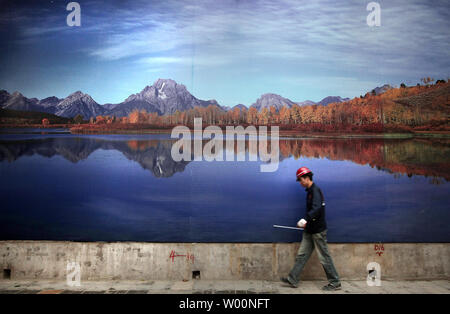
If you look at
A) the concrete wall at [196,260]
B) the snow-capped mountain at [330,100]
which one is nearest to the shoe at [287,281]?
the concrete wall at [196,260]

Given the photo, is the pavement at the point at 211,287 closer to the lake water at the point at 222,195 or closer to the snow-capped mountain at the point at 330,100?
the lake water at the point at 222,195

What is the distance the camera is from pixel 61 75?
760cm

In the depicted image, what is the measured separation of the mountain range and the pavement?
10.0ft

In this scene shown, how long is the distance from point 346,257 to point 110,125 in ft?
16.2

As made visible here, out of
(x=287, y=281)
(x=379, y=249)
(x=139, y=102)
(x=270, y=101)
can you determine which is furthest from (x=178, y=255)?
(x=379, y=249)

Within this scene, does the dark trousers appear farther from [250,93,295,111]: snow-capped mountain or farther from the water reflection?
[250,93,295,111]: snow-capped mountain

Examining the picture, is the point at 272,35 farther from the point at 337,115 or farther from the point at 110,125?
the point at 110,125

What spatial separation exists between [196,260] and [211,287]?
21.6 inches

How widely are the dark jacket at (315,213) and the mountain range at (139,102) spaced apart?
201 centimetres

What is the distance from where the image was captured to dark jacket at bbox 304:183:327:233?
6.14 metres

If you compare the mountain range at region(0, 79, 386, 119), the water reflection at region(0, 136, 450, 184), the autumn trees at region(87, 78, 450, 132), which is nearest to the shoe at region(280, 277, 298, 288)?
the water reflection at region(0, 136, 450, 184)

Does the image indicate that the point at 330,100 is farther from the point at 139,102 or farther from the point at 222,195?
the point at 139,102

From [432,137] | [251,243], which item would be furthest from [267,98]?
[432,137]

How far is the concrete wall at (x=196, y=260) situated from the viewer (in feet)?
21.9
